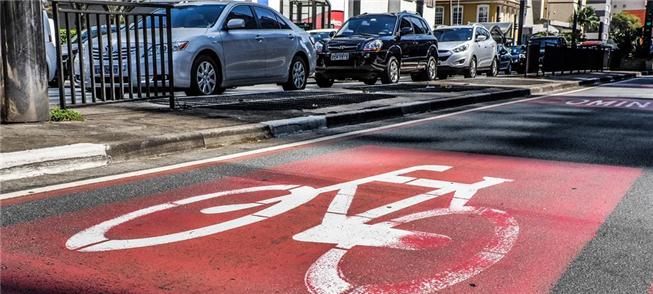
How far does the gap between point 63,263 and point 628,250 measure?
2.90m

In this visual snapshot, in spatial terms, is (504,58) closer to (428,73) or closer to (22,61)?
(428,73)

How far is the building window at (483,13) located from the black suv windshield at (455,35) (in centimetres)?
5908

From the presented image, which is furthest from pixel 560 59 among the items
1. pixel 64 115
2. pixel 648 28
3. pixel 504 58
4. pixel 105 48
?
pixel 64 115

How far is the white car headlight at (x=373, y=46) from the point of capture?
14491 millimetres

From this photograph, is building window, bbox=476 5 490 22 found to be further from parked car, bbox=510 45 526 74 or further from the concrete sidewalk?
the concrete sidewalk

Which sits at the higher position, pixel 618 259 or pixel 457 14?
pixel 457 14

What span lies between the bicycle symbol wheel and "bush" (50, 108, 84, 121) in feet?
15.8

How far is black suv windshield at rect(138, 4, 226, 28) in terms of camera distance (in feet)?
34.0

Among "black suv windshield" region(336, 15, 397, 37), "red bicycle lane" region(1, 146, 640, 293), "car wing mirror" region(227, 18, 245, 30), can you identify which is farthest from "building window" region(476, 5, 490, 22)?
"red bicycle lane" region(1, 146, 640, 293)

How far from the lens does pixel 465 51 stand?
1936cm

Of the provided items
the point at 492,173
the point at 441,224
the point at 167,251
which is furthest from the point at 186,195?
the point at 492,173

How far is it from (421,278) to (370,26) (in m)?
13.1

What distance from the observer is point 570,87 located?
714 inches

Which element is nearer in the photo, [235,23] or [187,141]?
[187,141]
